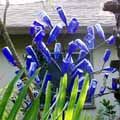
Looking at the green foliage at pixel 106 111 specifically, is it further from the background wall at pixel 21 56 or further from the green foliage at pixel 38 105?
the green foliage at pixel 38 105

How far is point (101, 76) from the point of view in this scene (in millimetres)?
9344

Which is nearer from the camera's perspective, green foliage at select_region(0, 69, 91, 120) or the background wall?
green foliage at select_region(0, 69, 91, 120)

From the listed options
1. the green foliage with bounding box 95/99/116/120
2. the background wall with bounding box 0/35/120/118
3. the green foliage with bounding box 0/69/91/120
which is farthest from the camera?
the background wall with bounding box 0/35/120/118

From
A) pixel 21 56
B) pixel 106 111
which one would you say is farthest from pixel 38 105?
pixel 21 56

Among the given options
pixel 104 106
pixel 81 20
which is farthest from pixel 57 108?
pixel 81 20

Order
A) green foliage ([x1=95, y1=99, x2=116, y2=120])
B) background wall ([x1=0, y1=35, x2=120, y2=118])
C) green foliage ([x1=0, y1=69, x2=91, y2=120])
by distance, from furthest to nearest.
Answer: background wall ([x1=0, y1=35, x2=120, y2=118]) < green foliage ([x1=95, y1=99, x2=116, y2=120]) < green foliage ([x1=0, y1=69, x2=91, y2=120])

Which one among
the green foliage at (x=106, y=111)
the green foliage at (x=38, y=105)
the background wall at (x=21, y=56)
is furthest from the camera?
the background wall at (x=21, y=56)

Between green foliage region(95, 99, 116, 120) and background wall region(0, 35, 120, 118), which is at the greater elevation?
background wall region(0, 35, 120, 118)

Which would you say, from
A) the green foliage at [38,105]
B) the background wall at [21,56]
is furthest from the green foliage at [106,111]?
the green foliage at [38,105]

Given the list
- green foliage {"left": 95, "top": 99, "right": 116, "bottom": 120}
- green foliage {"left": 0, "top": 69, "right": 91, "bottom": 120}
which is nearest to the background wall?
green foliage {"left": 95, "top": 99, "right": 116, "bottom": 120}

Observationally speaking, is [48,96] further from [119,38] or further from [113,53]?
[113,53]

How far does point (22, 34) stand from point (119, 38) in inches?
160

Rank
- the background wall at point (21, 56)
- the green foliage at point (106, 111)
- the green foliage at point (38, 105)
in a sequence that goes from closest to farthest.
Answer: the green foliage at point (38, 105)
the green foliage at point (106, 111)
the background wall at point (21, 56)

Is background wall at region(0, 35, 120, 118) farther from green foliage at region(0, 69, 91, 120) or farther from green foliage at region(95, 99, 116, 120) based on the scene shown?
green foliage at region(0, 69, 91, 120)
